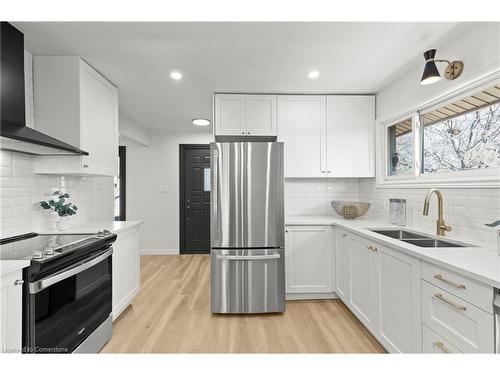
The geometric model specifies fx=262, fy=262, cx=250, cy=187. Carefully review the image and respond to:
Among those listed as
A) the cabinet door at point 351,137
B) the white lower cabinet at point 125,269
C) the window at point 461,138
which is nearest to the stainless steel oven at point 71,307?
the white lower cabinet at point 125,269

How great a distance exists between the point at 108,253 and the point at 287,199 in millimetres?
2102

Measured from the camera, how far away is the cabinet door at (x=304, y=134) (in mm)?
3084

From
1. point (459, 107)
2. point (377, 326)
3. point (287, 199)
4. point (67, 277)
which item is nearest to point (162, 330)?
point (67, 277)

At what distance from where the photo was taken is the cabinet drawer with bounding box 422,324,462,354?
126cm

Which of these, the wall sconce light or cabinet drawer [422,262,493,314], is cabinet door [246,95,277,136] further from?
cabinet drawer [422,262,493,314]

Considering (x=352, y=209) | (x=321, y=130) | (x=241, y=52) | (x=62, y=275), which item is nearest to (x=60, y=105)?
(x=62, y=275)

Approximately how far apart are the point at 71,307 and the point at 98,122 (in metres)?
1.60

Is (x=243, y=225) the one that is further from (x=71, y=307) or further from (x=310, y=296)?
(x=71, y=307)

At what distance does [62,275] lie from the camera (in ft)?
5.06

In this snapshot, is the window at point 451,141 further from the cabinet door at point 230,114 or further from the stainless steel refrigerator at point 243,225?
the cabinet door at point 230,114

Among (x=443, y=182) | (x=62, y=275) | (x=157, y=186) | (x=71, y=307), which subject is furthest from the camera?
(x=157, y=186)

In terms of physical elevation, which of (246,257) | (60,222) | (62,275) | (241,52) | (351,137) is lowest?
(246,257)

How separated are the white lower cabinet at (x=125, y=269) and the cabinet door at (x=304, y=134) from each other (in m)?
1.84

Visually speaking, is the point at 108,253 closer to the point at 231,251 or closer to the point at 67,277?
the point at 67,277
